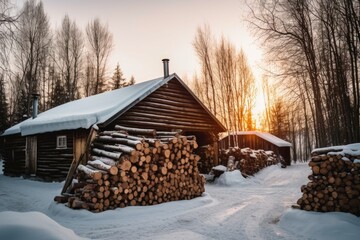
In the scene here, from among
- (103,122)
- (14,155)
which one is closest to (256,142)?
(103,122)

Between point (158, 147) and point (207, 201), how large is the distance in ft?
8.94

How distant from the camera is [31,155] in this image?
15.7 metres

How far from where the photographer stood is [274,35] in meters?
15.5

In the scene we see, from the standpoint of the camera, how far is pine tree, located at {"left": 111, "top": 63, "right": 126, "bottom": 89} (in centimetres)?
3984

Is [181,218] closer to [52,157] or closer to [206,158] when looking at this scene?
[52,157]

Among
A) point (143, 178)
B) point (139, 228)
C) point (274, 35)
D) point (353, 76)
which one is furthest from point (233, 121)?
point (139, 228)

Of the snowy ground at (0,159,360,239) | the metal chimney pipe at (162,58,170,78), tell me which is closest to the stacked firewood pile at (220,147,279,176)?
the metal chimney pipe at (162,58,170,78)

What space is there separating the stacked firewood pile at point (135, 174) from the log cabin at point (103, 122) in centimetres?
212

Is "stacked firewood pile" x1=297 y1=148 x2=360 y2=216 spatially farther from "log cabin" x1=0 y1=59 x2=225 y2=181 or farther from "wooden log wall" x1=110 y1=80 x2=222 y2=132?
"wooden log wall" x1=110 y1=80 x2=222 y2=132

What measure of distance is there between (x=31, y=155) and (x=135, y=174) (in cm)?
1074

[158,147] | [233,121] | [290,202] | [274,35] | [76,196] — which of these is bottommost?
[290,202]

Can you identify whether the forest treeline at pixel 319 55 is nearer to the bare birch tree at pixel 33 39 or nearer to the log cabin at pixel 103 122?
the log cabin at pixel 103 122

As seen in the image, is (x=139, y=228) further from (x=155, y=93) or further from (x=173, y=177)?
(x=155, y=93)

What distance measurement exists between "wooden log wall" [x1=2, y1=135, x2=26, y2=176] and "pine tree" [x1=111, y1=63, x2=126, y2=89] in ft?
70.7
